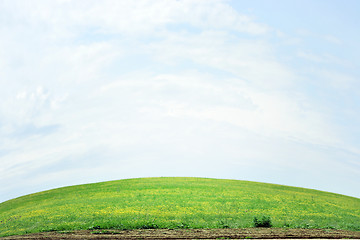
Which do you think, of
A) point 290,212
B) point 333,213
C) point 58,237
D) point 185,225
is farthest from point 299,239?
point 58,237

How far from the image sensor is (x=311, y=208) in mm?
34531

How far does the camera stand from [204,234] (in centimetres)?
2175

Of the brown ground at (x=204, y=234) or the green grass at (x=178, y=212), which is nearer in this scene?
the brown ground at (x=204, y=234)

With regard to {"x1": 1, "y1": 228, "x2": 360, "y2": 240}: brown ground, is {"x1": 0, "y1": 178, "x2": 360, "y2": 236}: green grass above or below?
above

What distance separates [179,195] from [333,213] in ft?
56.1

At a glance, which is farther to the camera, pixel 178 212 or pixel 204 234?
pixel 178 212

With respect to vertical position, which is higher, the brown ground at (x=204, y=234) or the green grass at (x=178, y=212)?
the green grass at (x=178, y=212)

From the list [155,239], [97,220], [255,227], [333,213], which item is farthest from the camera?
[333,213]

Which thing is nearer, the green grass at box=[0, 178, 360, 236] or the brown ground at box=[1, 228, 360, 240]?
the brown ground at box=[1, 228, 360, 240]

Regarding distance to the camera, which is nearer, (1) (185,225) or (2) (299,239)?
(2) (299,239)

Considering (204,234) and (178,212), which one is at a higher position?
(178,212)

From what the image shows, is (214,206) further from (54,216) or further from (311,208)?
(54,216)

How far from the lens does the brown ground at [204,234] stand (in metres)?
21.3

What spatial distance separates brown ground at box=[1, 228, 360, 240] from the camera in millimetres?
21281
